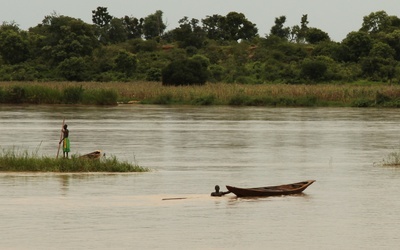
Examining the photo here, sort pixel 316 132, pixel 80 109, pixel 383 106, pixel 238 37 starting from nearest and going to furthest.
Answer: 1. pixel 316 132
2. pixel 80 109
3. pixel 383 106
4. pixel 238 37

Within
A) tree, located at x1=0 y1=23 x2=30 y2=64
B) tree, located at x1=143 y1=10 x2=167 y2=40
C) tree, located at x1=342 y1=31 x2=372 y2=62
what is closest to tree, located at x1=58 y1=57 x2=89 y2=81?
tree, located at x1=0 y1=23 x2=30 y2=64

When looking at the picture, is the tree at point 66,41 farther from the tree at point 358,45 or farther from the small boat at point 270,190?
the small boat at point 270,190

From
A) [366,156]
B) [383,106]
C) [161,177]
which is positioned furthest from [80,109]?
[161,177]

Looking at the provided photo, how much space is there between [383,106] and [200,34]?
41.4 metres

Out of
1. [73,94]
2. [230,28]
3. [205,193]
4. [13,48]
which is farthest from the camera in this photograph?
[230,28]

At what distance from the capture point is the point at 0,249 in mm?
15078

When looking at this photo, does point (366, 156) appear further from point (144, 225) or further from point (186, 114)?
point (186, 114)

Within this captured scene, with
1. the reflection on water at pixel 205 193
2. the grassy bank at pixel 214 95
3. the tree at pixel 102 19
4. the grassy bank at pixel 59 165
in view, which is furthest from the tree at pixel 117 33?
the grassy bank at pixel 59 165

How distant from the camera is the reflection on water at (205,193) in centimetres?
1644

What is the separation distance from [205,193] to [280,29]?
96.2 meters

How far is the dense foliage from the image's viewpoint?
7800 cm

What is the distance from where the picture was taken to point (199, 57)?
275 feet

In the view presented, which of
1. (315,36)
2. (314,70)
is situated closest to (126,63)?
(314,70)

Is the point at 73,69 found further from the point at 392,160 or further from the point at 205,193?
the point at 205,193
